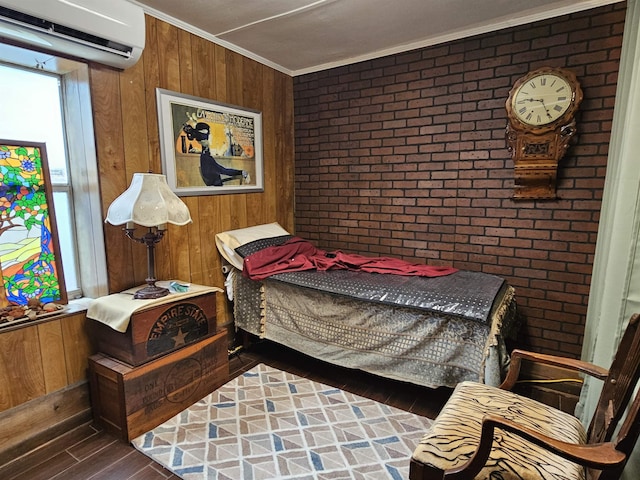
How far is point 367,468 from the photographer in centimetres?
173

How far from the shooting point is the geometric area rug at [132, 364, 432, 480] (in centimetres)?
172

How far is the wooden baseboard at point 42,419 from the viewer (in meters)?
1.76

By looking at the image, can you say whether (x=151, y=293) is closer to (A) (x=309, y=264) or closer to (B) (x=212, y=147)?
(A) (x=309, y=264)

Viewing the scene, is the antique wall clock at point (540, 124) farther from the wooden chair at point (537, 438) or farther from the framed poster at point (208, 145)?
the framed poster at point (208, 145)

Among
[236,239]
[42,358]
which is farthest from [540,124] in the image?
[42,358]

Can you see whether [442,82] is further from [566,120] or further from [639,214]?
[639,214]

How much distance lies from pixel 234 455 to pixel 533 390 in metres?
2.03

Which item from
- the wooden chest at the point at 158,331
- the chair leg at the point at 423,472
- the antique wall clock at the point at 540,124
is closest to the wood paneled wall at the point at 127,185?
the wooden chest at the point at 158,331

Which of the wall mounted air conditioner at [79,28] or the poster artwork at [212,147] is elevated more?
the wall mounted air conditioner at [79,28]

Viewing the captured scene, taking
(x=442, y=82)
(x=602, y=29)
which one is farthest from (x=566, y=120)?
(x=442, y=82)

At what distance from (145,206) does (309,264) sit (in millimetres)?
1270

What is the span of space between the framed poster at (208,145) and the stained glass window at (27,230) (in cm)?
73

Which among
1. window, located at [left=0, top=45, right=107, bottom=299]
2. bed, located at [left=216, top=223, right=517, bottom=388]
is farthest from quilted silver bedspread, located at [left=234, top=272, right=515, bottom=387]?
window, located at [left=0, top=45, right=107, bottom=299]

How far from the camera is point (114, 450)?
6.05 feet
